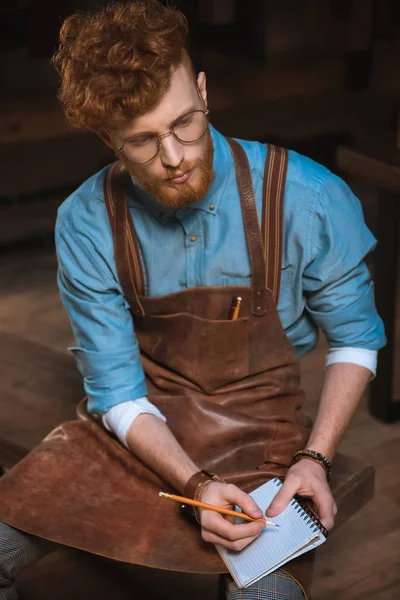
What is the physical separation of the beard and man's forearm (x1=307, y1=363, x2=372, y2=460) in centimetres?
52

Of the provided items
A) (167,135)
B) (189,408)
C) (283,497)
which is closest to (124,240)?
(167,135)

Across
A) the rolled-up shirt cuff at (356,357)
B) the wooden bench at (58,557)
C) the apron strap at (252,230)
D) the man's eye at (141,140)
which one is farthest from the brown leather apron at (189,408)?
the wooden bench at (58,557)

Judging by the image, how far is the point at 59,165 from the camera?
6.12 metres

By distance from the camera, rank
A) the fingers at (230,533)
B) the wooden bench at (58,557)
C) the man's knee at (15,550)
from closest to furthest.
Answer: the fingers at (230,533)
the man's knee at (15,550)
the wooden bench at (58,557)

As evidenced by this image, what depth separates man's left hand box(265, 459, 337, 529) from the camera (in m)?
2.13

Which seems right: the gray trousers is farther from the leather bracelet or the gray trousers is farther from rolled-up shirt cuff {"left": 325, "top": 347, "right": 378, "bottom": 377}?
rolled-up shirt cuff {"left": 325, "top": 347, "right": 378, "bottom": 377}

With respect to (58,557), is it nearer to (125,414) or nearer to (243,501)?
(125,414)

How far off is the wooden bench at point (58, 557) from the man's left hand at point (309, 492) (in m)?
0.87

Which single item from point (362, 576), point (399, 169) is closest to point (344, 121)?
point (399, 169)

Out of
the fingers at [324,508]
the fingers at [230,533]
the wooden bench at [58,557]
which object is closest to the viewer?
the fingers at [230,533]

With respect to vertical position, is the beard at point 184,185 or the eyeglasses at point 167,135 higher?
the eyeglasses at point 167,135

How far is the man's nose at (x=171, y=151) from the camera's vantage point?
7.06 ft

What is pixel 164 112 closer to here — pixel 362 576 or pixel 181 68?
pixel 181 68

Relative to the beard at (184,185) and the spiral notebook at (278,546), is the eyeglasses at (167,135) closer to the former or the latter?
the beard at (184,185)
